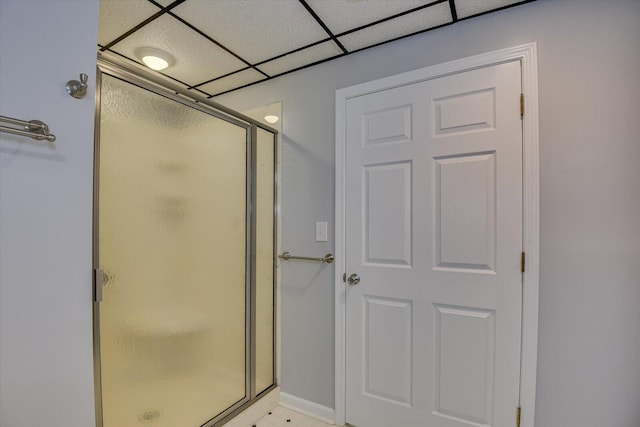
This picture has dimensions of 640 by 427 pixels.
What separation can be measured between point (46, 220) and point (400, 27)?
176 centimetres

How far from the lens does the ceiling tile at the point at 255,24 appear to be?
4.58 ft

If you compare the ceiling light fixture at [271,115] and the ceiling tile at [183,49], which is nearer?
the ceiling tile at [183,49]

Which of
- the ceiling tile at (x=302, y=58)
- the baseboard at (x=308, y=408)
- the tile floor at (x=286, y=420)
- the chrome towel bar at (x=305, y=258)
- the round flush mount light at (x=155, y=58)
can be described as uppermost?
the ceiling tile at (x=302, y=58)

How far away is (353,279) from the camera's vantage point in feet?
5.74

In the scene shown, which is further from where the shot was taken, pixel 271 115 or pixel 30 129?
pixel 271 115

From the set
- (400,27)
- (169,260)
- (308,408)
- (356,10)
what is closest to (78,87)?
(169,260)

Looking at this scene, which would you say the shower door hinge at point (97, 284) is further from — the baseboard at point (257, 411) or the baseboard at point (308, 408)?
the baseboard at point (308, 408)

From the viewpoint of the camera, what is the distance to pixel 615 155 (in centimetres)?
121

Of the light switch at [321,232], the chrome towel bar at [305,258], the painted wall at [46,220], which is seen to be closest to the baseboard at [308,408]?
the chrome towel bar at [305,258]

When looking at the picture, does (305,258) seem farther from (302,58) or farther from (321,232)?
(302,58)

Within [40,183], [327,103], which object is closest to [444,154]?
[327,103]

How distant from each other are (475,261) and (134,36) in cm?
215

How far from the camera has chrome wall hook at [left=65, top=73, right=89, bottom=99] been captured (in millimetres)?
938

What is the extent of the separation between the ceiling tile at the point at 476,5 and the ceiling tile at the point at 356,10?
0.57ft
